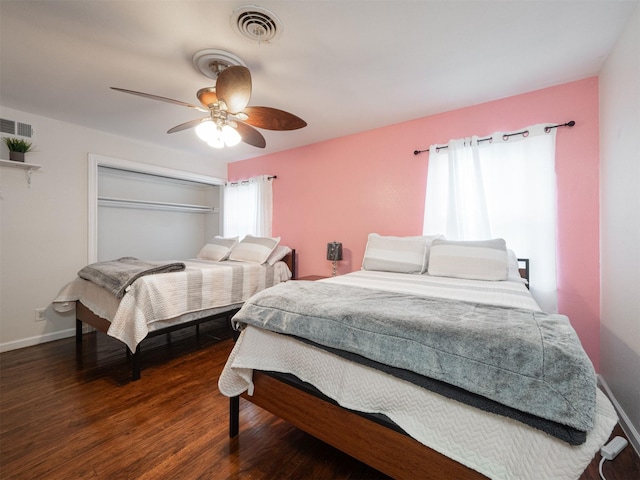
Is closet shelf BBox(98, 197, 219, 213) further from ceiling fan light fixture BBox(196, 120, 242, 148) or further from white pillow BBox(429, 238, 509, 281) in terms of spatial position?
white pillow BBox(429, 238, 509, 281)

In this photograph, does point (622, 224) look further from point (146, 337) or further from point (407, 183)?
point (146, 337)

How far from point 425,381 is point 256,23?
6.28ft

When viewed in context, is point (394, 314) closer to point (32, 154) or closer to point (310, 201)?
point (310, 201)

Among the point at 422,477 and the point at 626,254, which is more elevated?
the point at 626,254

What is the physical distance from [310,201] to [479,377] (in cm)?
298

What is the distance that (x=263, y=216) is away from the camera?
13.0ft

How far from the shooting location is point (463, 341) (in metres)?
0.87

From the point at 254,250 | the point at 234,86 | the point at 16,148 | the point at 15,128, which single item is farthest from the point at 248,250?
the point at 15,128

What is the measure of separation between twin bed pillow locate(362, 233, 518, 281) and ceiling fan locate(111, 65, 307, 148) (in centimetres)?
134

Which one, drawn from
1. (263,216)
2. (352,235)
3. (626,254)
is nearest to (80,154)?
(263,216)

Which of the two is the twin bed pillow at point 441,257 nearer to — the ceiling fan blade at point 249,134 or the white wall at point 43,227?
the ceiling fan blade at point 249,134

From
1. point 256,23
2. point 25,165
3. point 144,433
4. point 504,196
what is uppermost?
point 256,23

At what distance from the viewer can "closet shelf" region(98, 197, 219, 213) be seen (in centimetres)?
364

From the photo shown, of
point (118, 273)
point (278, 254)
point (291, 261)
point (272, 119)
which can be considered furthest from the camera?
point (291, 261)
